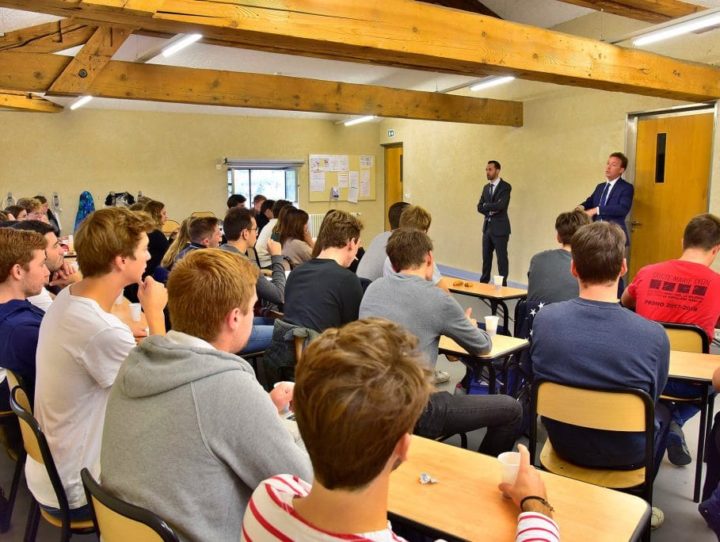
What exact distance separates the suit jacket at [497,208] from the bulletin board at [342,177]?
4.51 m

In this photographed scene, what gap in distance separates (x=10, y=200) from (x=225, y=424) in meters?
10.3

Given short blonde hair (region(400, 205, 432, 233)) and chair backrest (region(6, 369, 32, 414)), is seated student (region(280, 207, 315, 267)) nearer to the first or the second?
short blonde hair (region(400, 205, 432, 233))

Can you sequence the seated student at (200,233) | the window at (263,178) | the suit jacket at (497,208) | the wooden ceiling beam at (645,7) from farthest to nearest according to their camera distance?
the window at (263,178)
the suit jacket at (497,208)
the wooden ceiling beam at (645,7)
the seated student at (200,233)

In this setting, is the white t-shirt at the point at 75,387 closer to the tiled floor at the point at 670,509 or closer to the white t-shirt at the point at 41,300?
the tiled floor at the point at 670,509

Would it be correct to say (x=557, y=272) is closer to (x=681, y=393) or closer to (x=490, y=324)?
(x=490, y=324)

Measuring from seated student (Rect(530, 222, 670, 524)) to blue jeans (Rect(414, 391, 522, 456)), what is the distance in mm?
276

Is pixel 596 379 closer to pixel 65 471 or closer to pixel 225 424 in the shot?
pixel 225 424

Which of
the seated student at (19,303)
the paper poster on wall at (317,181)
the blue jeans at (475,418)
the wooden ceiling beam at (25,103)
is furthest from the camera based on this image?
the paper poster on wall at (317,181)

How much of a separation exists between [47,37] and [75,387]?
604 cm

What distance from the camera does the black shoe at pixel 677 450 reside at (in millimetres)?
3051

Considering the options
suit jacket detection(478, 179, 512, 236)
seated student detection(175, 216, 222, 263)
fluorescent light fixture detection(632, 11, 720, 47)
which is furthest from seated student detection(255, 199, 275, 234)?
fluorescent light fixture detection(632, 11, 720, 47)

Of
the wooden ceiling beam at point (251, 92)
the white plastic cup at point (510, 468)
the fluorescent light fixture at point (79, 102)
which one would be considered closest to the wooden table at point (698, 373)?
the white plastic cup at point (510, 468)

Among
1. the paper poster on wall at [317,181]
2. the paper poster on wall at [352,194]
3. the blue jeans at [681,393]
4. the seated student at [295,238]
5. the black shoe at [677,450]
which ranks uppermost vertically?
the paper poster on wall at [317,181]

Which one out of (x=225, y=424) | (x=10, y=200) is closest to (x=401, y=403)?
(x=225, y=424)
